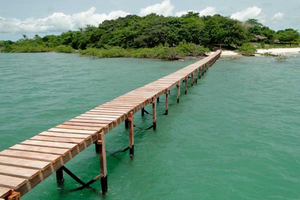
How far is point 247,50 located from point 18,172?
52.4 meters

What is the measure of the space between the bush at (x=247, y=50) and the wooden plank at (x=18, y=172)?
51.3 meters

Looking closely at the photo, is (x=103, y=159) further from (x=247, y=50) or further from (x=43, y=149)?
(x=247, y=50)

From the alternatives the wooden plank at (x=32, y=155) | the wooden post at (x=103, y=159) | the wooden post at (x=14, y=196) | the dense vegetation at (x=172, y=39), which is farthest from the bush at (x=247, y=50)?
the wooden post at (x=14, y=196)

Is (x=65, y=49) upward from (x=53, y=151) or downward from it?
upward

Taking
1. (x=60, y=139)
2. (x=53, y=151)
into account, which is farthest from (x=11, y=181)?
(x=60, y=139)

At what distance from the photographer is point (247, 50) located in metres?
50.5

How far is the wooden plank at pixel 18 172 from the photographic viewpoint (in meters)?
4.28

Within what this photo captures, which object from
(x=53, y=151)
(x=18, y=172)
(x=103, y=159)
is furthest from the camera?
(x=103, y=159)

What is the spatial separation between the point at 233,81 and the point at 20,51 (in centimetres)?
7493

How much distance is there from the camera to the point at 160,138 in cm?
1011

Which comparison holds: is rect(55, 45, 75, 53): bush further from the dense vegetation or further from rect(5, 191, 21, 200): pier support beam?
rect(5, 191, 21, 200): pier support beam

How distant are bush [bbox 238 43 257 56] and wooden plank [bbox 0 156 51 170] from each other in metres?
51.0

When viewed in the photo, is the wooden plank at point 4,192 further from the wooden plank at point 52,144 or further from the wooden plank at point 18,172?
the wooden plank at point 52,144

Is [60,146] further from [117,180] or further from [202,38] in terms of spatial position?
[202,38]
